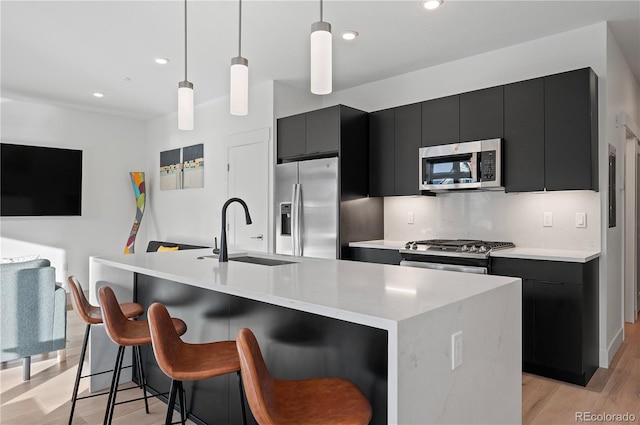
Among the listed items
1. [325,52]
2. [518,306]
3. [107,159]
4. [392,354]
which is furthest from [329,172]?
[107,159]

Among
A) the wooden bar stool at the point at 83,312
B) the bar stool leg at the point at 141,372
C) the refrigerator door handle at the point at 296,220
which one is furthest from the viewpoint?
the refrigerator door handle at the point at 296,220

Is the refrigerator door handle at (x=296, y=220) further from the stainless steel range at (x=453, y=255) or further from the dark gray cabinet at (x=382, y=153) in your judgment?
the stainless steel range at (x=453, y=255)

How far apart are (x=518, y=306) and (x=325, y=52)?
135 cm

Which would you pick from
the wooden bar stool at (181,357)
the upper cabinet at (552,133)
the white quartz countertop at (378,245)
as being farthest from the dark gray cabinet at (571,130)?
the wooden bar stool at (181,357)

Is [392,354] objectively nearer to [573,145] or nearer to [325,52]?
[325,52]

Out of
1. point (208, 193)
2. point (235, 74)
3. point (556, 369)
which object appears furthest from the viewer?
point (208, 193)

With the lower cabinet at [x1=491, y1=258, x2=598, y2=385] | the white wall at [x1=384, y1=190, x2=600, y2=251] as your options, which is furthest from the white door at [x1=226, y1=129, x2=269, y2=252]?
the lower cabinet at [x1=491, y1=258, x2=598, y2=385]

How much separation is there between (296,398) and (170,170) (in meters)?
5.60

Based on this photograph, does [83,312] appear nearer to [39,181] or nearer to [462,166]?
[462,166]

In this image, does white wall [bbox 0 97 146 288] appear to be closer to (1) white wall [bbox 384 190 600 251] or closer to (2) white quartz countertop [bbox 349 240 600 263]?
(1) white wall [bbox 384 190 600 251]

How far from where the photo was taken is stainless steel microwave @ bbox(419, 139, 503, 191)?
11.6ft

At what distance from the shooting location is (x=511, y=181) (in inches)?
140

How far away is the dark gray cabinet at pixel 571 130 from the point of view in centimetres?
316

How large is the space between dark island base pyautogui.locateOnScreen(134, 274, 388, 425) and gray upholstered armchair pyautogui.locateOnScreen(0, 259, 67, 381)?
1.00 m
